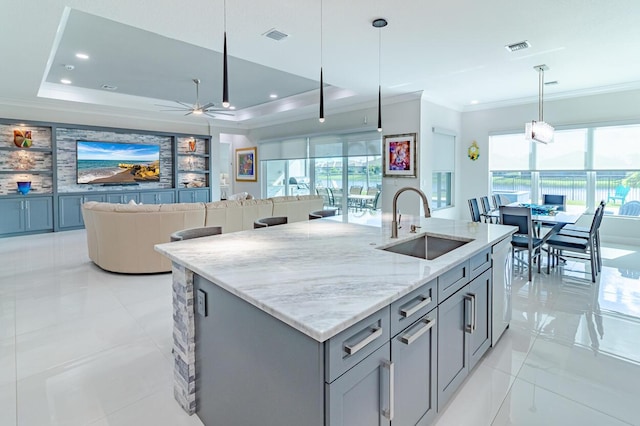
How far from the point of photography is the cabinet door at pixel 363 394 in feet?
3.89

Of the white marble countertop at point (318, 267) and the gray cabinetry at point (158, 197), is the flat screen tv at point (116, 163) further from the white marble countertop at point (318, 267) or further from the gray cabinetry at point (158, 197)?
the white marble countertop at point (318, 267)

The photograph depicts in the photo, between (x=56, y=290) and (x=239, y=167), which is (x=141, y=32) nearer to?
(x=56, y=290)

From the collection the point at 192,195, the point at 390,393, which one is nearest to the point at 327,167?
the point at 192,195

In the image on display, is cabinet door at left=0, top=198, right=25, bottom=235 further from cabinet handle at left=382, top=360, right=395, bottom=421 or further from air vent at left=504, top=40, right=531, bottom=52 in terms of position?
air vent at left=504, top=40, right=531, bottom=52

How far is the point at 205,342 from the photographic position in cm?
186

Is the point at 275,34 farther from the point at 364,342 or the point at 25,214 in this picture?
the point at 25,214

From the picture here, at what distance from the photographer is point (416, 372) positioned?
1.65 meters

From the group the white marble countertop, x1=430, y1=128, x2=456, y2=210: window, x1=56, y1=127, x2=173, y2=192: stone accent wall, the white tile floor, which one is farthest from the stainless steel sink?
x1=56, y1=127, x2=173, y2=192: stone accent wall

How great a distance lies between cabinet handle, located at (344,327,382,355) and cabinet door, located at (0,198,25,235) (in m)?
8.83

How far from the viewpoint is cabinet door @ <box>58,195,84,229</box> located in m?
7.80

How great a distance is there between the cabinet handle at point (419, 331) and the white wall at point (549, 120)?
6.78 metres

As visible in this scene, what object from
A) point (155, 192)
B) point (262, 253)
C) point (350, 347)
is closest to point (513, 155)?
point (262, 253)

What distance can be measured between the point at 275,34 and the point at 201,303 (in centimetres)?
309

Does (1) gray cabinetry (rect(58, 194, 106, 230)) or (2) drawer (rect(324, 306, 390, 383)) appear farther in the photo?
(1) gray cabinetry (rect(58, 194, 106, 230))
